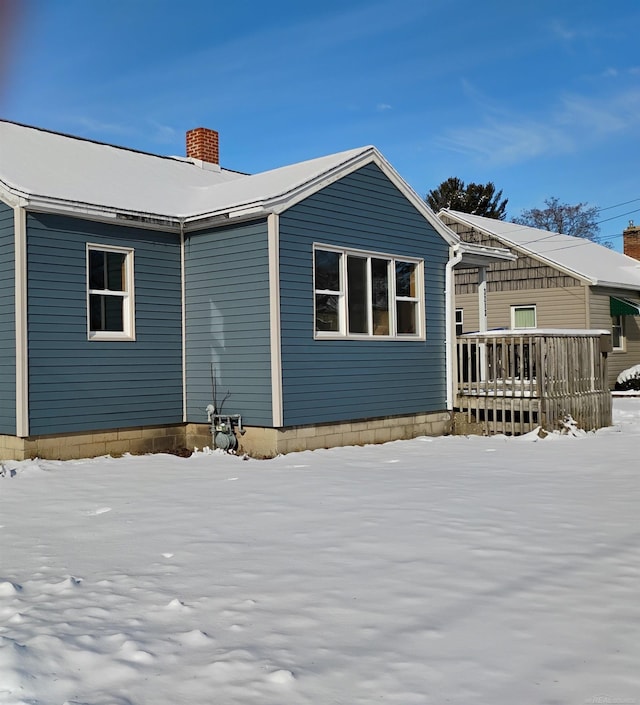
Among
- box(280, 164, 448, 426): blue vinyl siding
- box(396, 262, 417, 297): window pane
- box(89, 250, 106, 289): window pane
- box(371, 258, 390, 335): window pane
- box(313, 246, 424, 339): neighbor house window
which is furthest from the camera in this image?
box(396, 262, 417, 297): window pane

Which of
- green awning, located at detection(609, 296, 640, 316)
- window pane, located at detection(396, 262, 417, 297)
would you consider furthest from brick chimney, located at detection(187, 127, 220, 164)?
green awning, located at detection(609, 296, 640, 316)

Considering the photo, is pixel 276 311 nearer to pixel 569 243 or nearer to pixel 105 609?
pixel 105 609

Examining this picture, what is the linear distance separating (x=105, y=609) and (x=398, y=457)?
6646 mm

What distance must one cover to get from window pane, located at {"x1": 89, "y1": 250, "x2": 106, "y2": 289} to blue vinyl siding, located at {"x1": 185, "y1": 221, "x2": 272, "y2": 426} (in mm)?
1374

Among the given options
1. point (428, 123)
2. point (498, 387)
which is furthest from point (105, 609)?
point (428, 123)

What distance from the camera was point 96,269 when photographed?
10.6 m

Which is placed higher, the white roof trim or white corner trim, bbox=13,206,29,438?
the white roof trim

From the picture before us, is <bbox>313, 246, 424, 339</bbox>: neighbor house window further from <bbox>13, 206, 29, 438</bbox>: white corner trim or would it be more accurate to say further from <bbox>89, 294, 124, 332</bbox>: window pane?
<bbox>13, 206, 29, 438</bbox>: white corner trim

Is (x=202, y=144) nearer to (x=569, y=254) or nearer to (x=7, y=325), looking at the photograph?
(x=7, y=325)

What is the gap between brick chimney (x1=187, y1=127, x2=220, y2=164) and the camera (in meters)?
16.4

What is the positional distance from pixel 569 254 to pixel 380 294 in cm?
1436

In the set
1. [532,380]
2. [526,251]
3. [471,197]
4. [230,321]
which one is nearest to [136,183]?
[230,321]

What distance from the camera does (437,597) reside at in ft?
14.0

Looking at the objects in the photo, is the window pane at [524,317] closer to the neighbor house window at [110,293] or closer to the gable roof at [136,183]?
the gable roof at [136,183]
